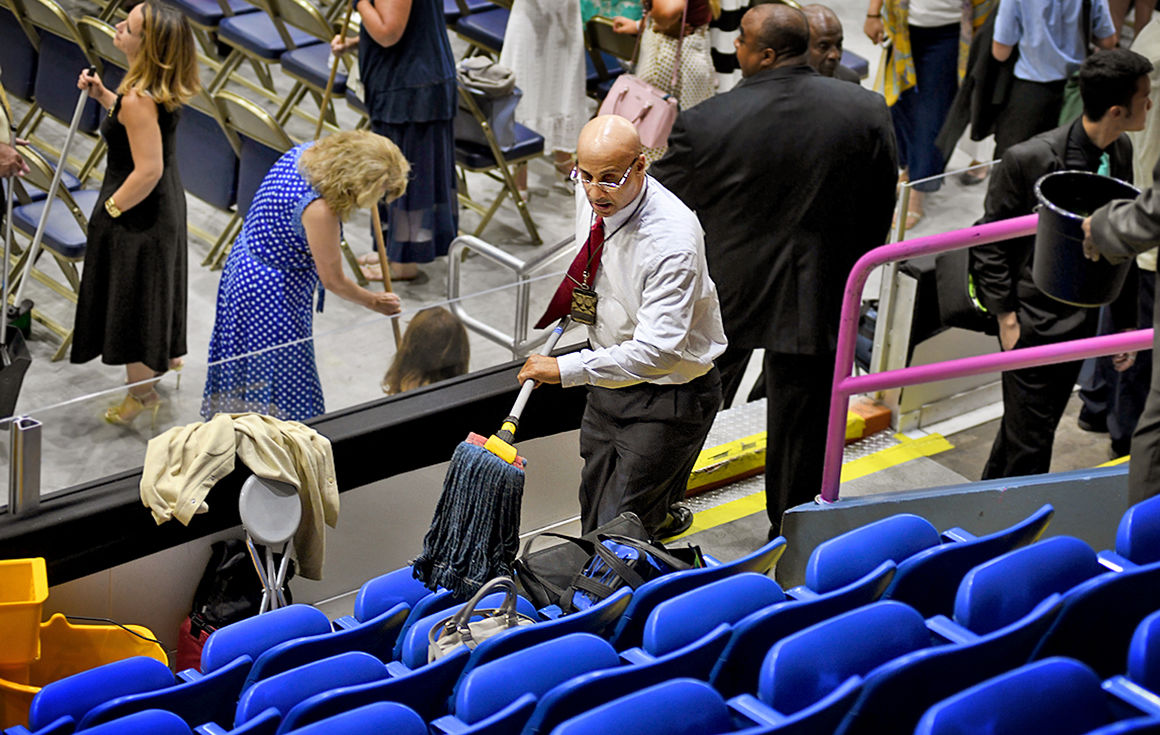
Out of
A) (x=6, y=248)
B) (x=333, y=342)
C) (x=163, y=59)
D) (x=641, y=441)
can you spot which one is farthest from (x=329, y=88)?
(x=641, y=441)

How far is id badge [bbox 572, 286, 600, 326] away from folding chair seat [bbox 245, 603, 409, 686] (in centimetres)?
88

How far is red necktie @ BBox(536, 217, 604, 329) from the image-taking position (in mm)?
3785

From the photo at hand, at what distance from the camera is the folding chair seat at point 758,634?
307cm

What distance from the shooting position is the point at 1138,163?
18.4 feet

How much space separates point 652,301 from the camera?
368 centimetres

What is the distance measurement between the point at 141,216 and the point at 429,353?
1.48 meters

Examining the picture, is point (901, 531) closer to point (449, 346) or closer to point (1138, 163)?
point (449, 346)

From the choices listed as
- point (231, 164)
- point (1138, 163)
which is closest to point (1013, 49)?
point (1138, 163)

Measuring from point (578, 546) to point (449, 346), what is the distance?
3.34 feet

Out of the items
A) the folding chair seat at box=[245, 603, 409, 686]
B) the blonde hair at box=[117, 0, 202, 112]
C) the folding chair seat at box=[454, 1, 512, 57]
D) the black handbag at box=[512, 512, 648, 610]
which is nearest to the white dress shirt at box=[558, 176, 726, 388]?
the black handbag at box=[512, 512, 648, 610]

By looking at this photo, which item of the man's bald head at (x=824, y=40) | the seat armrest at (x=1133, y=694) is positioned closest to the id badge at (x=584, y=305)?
the seat armrest at (x=1133, y=694)

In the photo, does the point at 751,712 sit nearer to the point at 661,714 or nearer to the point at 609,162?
the point at 661,714

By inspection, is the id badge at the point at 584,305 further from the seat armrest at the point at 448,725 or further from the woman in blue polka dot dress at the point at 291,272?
the seat armrest at the point at 448,725

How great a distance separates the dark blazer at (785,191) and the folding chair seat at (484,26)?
359cm
